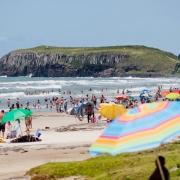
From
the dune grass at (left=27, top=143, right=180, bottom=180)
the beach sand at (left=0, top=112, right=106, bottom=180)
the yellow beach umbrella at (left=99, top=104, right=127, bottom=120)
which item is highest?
the yellow beach umbrella at (left=99, top=104, right=127, bottom=120)

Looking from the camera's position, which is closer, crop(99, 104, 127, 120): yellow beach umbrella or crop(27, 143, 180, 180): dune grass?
crop(27, 143, 180, 180): dune grass

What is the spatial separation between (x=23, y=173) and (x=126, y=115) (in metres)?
6.89

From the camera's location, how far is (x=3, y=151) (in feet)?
55.6

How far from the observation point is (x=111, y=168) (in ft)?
36.2

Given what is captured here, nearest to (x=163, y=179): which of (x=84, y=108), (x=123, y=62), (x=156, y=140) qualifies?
(x=156, y=140)

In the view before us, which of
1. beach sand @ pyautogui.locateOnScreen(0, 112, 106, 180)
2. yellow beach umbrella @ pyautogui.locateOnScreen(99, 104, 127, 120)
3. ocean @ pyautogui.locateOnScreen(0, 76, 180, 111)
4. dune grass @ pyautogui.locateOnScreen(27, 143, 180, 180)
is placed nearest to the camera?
dune grass @ pyautogui.locateOnScreen(27, 143, 180, 180)

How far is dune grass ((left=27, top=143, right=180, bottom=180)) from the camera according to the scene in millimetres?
9904

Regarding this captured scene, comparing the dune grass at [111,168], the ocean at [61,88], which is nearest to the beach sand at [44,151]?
the dune grass at [111,168]

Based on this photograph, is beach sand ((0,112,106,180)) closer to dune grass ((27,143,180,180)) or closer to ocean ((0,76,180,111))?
dune grass ((27,143,180,180))

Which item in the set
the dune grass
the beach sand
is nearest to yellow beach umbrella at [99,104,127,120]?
the beach sand

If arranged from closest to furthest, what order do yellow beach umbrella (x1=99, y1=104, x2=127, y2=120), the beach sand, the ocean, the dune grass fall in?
1. the dune grass
2. the beach sand
3. yellow beach umbrella (x1=99, y1=104, x2=127, y2=120)
4. the ocean

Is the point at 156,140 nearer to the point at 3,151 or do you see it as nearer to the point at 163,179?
the point at 163,179

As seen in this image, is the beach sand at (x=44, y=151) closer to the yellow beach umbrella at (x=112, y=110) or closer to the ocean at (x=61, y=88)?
the yellow beach umbrella at (x=112, y=110)

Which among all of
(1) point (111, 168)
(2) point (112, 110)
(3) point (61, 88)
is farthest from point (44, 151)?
(3) point (61, 88)
